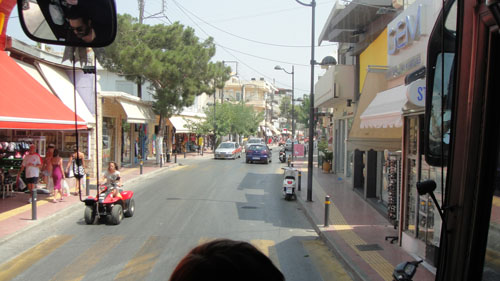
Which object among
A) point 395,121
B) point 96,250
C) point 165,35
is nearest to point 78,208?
point 96,250

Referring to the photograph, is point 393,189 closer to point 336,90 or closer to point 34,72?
point 336,90

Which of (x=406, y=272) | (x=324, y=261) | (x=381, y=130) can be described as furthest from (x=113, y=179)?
(x=406, y=272)

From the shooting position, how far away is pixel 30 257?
703 centimetres

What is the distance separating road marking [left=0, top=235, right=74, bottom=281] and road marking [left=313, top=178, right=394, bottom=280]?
5.79 meters

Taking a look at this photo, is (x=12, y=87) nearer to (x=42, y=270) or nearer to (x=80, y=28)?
(x=42, y=270)

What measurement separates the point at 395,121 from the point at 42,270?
6.78m

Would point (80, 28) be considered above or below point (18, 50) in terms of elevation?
below

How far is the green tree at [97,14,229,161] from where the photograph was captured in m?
21.5

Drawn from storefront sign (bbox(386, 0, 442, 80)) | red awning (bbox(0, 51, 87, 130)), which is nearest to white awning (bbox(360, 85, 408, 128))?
storefront sign (bbox(386, 0, 442, 80))

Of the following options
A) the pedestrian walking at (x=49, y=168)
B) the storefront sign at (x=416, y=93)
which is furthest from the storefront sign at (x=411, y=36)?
the pedestrian walking at (x=49, y=168)

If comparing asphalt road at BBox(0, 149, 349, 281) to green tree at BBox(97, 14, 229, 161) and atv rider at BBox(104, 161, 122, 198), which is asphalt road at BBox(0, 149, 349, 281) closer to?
atv rider at BBox(104, 161, 122, 198)

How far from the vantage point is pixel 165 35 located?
24.0m

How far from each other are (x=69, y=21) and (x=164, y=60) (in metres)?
21.8

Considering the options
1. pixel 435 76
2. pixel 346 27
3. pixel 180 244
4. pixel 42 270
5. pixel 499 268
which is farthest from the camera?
pixel 346 27
